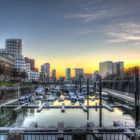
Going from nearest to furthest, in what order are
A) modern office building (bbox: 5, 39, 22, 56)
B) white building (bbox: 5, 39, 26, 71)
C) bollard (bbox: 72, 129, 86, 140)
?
1. bollard (bbox: 72, 129, 86, 140)
2. white building (bbox: 5, 39, 26, 71)
3. modern office building (bbox: 5, 39, 22, 56)

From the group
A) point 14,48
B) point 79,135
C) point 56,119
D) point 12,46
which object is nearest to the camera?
point 79,135

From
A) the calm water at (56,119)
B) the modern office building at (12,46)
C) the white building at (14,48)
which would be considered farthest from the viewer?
the modern office building at (12,46)

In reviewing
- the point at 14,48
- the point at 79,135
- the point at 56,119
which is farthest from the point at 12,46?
the point at 79,135

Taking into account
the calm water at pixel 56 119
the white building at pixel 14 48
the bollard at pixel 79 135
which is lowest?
the calm water at pixel 56 119

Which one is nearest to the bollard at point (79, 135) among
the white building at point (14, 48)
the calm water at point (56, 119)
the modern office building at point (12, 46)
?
the calm water at point (56, 119)

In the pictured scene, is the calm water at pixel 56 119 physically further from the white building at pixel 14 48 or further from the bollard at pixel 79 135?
the white building at pixel 14 48

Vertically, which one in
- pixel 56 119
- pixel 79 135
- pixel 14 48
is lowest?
pixel 56 119

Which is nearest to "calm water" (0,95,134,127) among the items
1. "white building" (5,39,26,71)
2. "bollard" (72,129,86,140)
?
"bollard" (72,129,86,140)

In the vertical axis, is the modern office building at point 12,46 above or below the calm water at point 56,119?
above

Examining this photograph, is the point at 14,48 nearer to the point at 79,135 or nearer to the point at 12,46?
the point at 12,46

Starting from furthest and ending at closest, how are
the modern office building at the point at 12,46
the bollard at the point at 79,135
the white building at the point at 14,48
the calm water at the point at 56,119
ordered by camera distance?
the modern office building at the point at 12,46
the white building at the point at 14,48
the calm water at the point at 56,119
the bollard at the point at 79,135

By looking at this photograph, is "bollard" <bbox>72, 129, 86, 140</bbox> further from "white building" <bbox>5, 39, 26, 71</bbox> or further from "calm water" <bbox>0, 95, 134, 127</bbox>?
"white building" <bbox>5, 39, 26, 71</bbox>

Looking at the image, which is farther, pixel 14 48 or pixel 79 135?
pixel 14 48

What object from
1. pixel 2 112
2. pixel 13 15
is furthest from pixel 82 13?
pixel 2 112
